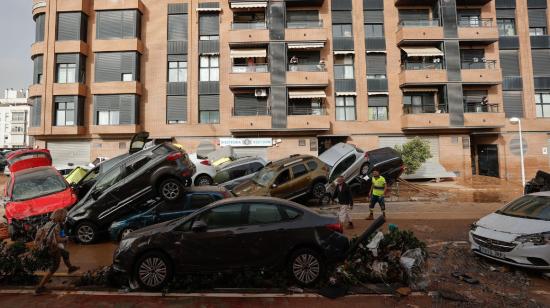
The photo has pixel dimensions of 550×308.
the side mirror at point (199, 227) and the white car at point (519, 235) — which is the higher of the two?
the side mirror at point (199, 227)

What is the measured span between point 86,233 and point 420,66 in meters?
23.8

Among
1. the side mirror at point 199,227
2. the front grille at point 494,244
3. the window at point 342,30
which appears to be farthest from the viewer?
the window at point 342,30

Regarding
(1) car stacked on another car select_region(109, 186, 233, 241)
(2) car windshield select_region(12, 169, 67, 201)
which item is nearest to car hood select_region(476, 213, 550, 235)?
(1) car stacked on another car select_region(109, 186, 233, 241)

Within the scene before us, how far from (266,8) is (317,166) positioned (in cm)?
1614

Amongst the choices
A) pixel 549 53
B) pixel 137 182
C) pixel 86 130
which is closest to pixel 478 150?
pixel 549 53

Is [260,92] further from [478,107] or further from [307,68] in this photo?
[478,107]

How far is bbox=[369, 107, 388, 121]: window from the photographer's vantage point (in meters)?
23.7

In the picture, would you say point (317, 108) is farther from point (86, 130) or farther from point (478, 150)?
point (86, 130)

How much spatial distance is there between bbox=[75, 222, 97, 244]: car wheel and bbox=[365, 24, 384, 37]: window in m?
22.7

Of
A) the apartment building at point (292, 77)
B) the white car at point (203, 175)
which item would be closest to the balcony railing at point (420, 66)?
the apartment building at point (292, 77)

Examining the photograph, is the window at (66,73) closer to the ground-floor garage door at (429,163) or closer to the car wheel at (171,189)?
the car wheel at (171,189)

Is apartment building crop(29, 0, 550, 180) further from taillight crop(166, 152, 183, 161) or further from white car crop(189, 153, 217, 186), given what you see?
taillight crop(166, 152, 183, 161)

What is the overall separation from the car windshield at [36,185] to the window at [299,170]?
8.17m

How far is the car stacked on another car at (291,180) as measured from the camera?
11703 mm
